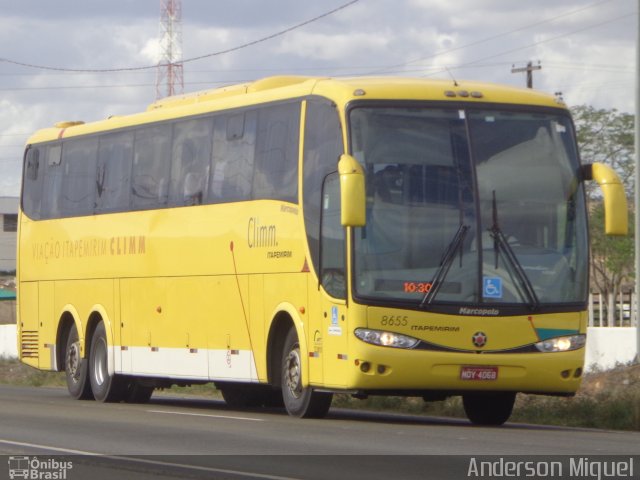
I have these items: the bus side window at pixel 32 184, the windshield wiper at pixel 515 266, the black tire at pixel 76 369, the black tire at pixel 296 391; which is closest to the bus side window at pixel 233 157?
the black tire at pixel 296 391

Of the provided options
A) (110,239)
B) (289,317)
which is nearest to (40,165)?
(110,239)

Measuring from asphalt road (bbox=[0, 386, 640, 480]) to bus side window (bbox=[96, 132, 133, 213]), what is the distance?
414 cm

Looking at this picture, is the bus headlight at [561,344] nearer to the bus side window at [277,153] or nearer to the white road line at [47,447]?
the bus side window at [277,153]

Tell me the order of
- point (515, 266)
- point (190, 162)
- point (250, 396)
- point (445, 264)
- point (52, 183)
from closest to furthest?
point (445, 264) < point (515, 266) < point (190, 162) < point (250, 396) < point (52, 183)

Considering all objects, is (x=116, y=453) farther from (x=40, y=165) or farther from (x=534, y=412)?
(x=40, y=165)

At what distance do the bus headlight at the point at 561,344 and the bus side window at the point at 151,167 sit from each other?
22.3 feet

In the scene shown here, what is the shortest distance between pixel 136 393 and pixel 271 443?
9997mm

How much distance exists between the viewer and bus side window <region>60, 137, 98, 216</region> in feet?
81.4

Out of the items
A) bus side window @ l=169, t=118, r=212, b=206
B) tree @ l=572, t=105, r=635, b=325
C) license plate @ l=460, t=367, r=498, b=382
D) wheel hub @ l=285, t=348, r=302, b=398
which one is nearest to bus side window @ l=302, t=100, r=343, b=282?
wheel hub @ l=285, t=348, r=302, b=398

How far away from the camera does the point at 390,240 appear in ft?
56.7

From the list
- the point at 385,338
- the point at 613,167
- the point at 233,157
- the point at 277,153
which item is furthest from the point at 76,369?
the point at 613,167

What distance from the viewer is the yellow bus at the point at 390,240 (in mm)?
17266

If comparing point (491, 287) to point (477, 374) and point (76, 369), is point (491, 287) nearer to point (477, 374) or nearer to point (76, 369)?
point (477, 374)

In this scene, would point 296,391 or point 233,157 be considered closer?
point 296,391
